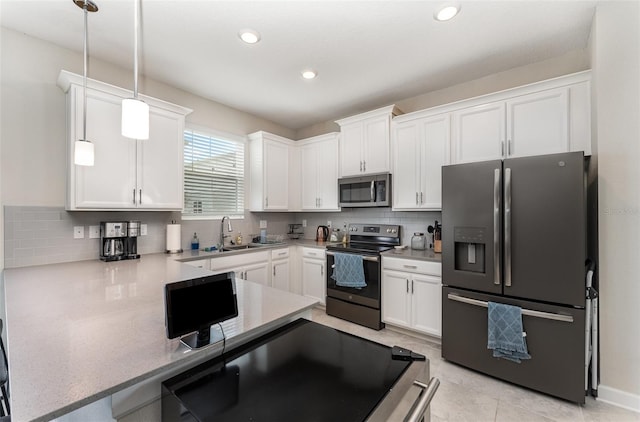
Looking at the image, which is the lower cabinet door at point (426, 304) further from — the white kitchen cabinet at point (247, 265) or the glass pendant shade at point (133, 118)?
the glass pendant shade at point (133, 118)

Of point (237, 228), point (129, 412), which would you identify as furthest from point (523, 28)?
point (237, 228)

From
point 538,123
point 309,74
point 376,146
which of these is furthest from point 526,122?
point 309,74

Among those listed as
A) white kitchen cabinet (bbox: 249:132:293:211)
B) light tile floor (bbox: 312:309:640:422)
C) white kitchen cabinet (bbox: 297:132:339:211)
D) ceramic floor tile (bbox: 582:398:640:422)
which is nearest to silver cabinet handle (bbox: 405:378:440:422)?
light tile floor (bbox: 312:309:640:422)

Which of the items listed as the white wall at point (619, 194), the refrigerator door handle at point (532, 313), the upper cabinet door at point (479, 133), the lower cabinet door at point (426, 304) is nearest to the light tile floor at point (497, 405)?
the white wall at point (619, 194)

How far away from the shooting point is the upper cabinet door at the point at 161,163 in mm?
2625

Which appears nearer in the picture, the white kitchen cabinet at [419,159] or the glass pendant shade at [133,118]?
the glass pendant shade at [133,118]

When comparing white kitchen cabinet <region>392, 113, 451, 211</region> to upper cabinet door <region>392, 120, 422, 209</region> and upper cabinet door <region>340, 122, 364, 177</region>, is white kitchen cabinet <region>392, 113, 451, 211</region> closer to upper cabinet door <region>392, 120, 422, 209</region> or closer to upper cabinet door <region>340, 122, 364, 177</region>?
upper cabinet door <region>392, 120, 422, 209</region>

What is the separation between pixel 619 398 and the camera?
188 cm

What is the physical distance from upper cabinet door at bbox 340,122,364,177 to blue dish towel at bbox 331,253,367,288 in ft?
3.66

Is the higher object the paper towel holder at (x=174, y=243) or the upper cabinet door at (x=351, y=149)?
the upper cabinet door at (x=351, y=149)

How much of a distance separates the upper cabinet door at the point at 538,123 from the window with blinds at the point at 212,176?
3.20 meters

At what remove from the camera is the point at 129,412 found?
81 centimetres

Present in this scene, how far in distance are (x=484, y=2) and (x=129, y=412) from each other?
2.86 meters

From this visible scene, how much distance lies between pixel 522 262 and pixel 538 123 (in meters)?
1.28
